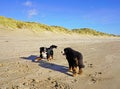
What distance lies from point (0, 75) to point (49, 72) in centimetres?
168

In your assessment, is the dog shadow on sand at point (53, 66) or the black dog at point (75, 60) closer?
the black dog at point (75, 60)

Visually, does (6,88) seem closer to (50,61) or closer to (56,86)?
(56,86)

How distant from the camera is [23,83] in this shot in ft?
26.9

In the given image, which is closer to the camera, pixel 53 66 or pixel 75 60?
pixel 75 60

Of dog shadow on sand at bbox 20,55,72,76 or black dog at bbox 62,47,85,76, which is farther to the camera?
dog shadow on sand at bbox 20,55,72,76

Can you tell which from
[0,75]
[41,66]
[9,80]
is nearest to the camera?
[9,80]

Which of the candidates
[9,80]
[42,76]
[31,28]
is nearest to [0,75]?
[9,80]

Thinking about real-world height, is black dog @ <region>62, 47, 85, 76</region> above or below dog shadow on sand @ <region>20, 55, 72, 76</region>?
above

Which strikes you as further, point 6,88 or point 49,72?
point 49,72

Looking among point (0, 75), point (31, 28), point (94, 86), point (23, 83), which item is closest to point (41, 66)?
point (0, 75)

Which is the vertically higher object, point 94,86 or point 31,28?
point 31,28

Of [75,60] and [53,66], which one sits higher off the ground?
[75,60]

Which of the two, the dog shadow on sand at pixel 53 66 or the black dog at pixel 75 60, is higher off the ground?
the black dog at pixel 75 60

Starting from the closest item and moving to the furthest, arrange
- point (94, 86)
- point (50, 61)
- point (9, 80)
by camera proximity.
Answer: point (94, 86)
point (9, 80)
point (50, 61)
